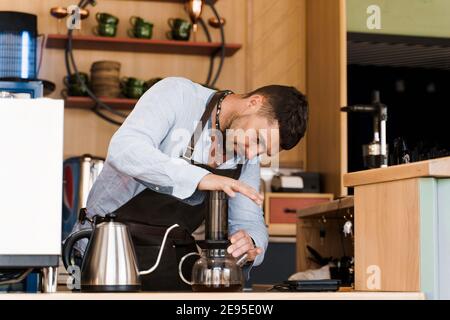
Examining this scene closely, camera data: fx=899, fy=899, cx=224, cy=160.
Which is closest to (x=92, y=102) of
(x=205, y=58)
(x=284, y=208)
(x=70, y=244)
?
(x=205, y=58)

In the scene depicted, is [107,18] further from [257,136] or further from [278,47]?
[257,136]

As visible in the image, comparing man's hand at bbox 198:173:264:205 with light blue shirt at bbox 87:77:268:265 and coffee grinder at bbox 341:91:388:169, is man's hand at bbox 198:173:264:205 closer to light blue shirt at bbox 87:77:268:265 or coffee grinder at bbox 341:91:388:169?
light blue shirt at bbox 87:77:268:265

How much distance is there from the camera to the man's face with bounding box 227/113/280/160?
2.06 m

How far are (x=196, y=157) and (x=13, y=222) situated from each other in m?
0.75

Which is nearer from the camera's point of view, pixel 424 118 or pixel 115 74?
pixel 115 74

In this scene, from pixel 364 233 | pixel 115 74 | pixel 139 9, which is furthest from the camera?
pixel 139 9

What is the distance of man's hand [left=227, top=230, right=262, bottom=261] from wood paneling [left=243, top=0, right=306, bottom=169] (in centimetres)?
297

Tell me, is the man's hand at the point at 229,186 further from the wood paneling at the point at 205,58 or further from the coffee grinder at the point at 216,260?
the wood paneling at the point at 205,58

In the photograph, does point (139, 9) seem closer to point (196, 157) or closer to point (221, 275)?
point (196, 157)

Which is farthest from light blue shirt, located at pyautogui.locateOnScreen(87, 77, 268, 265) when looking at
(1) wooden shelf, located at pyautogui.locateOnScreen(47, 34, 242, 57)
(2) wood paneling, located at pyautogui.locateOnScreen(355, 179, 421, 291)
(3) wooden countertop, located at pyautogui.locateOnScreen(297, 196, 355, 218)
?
(1) wooden shelf, located at pyautogui.locateOnScreen(47, 34, 242, 57)

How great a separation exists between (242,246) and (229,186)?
27cm
